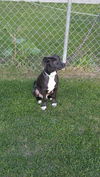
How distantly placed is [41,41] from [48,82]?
2564 millimetres

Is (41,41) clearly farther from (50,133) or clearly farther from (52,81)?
(50,133)

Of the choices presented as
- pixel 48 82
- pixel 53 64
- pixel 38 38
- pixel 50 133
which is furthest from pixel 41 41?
pixel 50 133

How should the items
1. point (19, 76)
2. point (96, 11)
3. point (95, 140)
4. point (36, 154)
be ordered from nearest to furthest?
point (36, 154) < point (95, 140) < point (19, 76) < point (96, 11)

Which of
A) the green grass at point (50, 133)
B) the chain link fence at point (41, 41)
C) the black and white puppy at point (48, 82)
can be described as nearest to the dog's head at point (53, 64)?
the black and white puppy at point (48, 82)

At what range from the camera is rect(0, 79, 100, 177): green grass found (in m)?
2.79

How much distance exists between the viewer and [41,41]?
237 inches

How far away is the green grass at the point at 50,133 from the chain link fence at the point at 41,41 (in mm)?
695

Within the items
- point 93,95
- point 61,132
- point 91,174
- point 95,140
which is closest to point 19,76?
point 93,95

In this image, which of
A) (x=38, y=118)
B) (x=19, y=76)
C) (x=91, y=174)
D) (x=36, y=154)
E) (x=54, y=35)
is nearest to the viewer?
(x=91, y=174)

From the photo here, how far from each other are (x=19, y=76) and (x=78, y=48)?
1.52m

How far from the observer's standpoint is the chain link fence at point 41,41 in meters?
5.06

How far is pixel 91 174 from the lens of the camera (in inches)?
107

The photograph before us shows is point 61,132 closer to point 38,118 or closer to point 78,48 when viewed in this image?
point 38,118

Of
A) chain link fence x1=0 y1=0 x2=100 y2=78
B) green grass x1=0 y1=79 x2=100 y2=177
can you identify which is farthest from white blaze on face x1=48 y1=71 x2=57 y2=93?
chain link fence x1=0 y1=0 x2=100 y2=78
